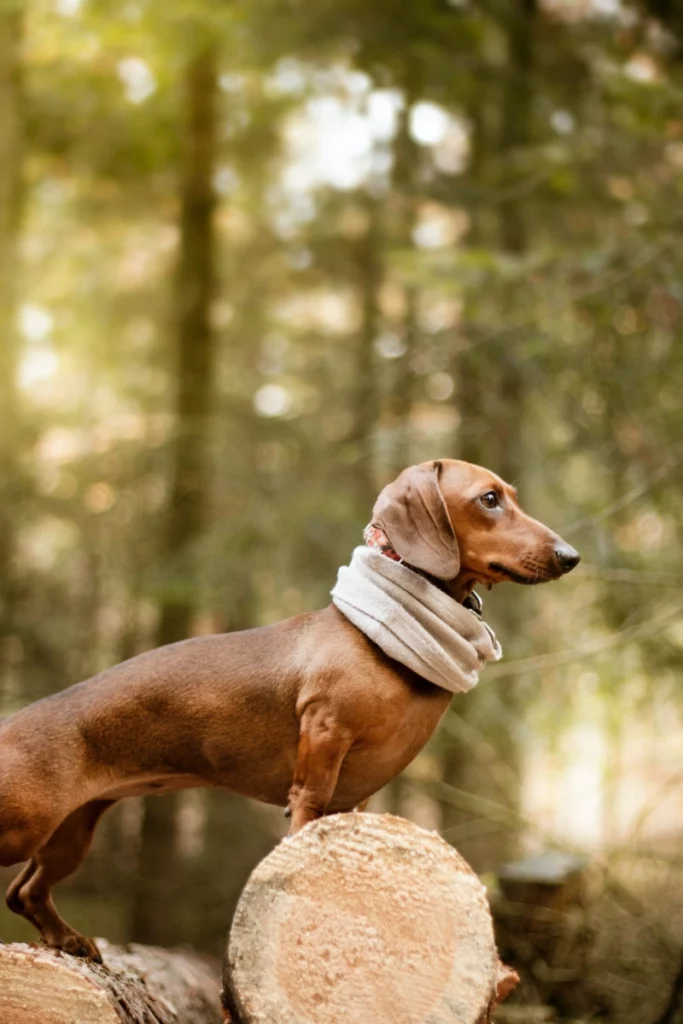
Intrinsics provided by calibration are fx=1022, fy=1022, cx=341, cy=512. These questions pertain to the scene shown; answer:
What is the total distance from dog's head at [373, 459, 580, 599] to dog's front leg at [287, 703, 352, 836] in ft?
2.12

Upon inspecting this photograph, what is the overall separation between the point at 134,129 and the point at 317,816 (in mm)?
9999

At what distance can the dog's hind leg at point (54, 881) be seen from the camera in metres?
4.00

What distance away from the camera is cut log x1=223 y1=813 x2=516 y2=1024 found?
3307mm

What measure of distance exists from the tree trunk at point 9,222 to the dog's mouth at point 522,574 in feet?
23.1

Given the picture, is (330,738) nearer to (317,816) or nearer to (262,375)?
(317,816)

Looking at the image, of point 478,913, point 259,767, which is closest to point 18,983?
point 259,767

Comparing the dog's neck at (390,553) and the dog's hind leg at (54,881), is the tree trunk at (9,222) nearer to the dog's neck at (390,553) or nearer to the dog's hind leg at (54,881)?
the dog's hind leg at (54,881)

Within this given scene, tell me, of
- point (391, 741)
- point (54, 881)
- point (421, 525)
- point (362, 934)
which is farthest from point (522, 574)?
point (54, 881)

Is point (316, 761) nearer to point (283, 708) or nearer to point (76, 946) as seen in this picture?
point (283, 708)

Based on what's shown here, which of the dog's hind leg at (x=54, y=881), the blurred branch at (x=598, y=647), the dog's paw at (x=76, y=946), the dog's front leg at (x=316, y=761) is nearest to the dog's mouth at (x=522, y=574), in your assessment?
the dog's front leg at (x=316, y=761)

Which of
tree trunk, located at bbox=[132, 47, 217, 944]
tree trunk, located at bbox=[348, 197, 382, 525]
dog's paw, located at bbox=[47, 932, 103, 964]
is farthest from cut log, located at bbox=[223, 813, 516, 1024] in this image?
tree trunk, located at bbox=[132, 47, 217, 944]

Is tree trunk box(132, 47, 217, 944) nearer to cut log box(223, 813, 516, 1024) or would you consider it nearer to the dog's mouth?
the dog's mouth

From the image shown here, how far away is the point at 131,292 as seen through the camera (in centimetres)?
1542

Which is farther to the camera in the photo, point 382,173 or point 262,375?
A: point 262,375
